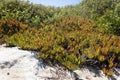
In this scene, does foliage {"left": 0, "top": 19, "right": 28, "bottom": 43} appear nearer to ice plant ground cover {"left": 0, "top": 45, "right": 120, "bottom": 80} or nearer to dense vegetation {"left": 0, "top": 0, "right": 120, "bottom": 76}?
dense vegetation {"left": 0, "top": 0, "right": 120, "bottom": 76}

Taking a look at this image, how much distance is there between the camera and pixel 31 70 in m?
8.34

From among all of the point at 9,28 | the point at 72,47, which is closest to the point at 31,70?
the point at 72,47

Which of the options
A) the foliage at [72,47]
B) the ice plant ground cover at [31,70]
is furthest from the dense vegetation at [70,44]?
the ice plant ground cover at [31,70]

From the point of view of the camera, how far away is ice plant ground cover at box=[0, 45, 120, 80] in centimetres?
817

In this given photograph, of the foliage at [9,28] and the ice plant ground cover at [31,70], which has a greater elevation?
the foliage at [9,28]

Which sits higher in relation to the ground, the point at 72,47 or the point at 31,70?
the point at 72,47

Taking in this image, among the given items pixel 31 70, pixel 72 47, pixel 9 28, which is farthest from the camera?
pixel 9 28

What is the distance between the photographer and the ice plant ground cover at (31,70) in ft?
26.8

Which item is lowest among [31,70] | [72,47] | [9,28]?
[31,70]

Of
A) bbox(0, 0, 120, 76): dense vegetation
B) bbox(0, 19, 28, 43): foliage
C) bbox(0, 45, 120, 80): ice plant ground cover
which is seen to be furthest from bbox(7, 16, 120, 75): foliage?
bbox(0, 19, 28, 43): foliage

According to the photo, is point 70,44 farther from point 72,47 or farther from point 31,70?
point 31,70

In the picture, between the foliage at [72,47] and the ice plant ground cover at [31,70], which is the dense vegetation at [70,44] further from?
the ice plant ground cover at [31,70]

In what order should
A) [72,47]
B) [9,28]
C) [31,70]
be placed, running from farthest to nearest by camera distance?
[9,28], [72,47], [31,70]

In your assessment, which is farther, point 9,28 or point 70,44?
point 9,28
